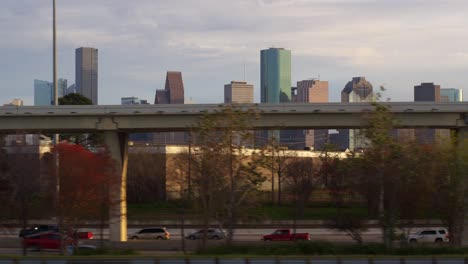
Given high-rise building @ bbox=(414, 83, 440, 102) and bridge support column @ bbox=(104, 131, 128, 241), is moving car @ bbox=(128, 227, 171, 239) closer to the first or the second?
bridge support column @ bbox=(104, 131, 128, 241)

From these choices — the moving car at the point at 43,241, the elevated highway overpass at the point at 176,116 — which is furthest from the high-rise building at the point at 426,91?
the moving car at the point at 43,241

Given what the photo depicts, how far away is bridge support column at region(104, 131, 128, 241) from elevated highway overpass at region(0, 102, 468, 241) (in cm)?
6

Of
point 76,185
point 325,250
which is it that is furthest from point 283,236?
point 325,250

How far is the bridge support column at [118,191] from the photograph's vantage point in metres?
34.4

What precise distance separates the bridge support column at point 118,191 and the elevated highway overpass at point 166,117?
0.06m

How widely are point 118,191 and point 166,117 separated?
10972 mm

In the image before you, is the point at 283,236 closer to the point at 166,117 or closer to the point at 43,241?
the point at 166,117

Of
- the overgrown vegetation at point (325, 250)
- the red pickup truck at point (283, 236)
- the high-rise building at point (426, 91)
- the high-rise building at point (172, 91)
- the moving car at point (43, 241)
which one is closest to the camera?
the overgrown vegetation at point (325, 250)

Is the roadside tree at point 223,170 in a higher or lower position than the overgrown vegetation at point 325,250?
higher

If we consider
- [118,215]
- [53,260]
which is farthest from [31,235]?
[53,260]

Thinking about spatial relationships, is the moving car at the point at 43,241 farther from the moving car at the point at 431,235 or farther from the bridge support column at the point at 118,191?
the moving car at the point at 431,235

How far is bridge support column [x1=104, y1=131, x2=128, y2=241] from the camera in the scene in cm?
3444

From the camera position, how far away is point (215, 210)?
30.7m

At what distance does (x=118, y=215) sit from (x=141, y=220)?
25.6m
